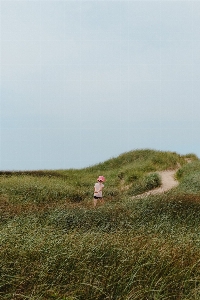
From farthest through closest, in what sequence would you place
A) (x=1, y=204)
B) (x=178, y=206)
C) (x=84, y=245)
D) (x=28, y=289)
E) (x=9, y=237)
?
(x=1, y=204), (x=178, y=206), (x=9, y=237), (x=84, y=245), (x=28, y=289)

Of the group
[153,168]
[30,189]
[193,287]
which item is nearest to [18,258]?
[193,287]

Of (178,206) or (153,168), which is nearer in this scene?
(178,206)

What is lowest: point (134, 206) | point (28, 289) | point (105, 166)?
point (105, 166)

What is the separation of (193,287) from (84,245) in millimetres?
1905

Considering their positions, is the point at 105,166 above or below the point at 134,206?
below

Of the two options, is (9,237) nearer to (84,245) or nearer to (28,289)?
(84,245)

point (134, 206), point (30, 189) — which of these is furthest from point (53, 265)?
point (30, 189)

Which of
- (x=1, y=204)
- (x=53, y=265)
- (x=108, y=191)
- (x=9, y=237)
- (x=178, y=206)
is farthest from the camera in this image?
(x=108, y=191)

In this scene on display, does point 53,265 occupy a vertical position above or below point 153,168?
above

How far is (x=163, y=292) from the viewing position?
6.87 metres

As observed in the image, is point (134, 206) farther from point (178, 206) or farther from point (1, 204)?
point (1, 204)

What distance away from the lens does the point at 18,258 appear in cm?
729

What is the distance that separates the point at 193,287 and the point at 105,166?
32133 mm

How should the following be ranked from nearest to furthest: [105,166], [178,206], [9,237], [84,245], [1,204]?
[84,245], [9,237], [178,206], [1,204], [105,166]
